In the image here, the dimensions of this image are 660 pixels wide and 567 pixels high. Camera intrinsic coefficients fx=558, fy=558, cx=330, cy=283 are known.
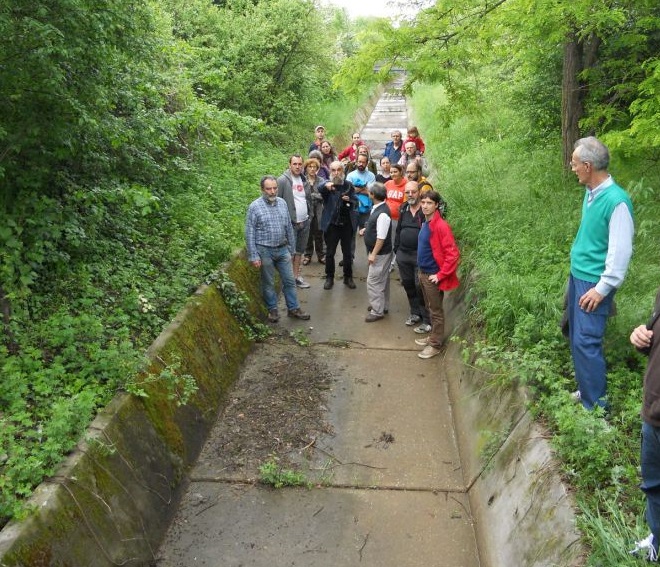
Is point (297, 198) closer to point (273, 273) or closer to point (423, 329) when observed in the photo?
point (273, 273)

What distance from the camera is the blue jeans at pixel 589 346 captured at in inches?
153

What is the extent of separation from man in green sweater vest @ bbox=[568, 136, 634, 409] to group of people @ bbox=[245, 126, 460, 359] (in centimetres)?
236

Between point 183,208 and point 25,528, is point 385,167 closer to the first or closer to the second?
point 183,208

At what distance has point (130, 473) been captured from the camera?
396 cm

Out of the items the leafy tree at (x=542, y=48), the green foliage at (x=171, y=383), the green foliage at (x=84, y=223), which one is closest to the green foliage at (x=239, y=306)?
the green foliage at (x=84, y=223)

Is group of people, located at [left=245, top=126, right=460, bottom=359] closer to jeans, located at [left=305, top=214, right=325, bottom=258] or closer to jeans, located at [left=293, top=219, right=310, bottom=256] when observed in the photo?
jeans, located at [left=293, top=219, right=310, bottom=256]

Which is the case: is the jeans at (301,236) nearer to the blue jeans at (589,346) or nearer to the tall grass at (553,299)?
the tall grass at (553,299)

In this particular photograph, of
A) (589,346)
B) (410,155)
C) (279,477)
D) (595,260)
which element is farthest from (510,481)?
(410,155)

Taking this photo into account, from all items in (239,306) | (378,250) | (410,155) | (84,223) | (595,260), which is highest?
(84,223)

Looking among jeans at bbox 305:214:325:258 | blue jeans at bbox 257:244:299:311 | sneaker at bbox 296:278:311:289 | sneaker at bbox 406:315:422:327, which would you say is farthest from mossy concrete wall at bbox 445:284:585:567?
jeans at bbox 305:214:325:258

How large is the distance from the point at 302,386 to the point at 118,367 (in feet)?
7.35

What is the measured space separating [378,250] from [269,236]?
1458 mm

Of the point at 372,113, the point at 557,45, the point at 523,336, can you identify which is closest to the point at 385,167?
the point at 557,45

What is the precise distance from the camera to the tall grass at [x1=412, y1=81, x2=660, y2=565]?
3.32 metres
